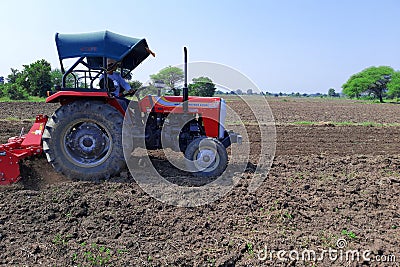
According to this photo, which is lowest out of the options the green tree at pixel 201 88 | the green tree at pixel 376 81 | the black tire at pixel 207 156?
the black tire at pixel 207 156

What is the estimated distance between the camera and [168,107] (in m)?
6.54

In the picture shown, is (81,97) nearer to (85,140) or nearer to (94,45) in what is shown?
(85,140)

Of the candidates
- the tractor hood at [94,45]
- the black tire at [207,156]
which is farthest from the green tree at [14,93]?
the black tire at [207,156]

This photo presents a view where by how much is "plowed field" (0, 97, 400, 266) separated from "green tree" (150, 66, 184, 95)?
5.18 ft

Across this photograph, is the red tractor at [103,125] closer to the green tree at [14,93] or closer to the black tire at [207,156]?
the black tire at [207,156]

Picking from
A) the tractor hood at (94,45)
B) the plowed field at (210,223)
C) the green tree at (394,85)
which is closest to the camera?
the plowed field at (210,223)

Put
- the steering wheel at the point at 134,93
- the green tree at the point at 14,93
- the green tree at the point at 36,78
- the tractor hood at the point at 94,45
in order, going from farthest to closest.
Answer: the green tree at the point at 36,78 < the green tree at the point at 14,93 < the steering wheel at the point at 134,93 < the tractor hood at the point at 94,45

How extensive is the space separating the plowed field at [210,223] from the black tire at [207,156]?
367 mm

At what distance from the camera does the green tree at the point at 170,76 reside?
618 centimetres

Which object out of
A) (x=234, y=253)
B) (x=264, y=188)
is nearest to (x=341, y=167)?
(x=264, y=188)

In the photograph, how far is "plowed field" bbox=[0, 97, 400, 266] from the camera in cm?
358

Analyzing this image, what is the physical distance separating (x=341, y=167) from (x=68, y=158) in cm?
518

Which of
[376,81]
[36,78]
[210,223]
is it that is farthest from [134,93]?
[376,81]

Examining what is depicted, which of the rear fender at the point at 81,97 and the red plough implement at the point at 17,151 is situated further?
the rear fender at the point at 81,97
